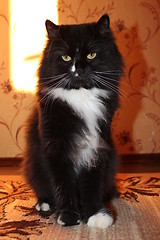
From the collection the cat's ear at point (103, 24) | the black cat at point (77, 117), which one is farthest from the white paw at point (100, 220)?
the cat's ear at point (103, 24)

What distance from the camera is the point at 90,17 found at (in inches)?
87.5

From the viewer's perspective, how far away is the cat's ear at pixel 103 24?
1.13 meters

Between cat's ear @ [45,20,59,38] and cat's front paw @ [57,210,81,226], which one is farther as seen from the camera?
cat's ear @ [45,20,59,38]

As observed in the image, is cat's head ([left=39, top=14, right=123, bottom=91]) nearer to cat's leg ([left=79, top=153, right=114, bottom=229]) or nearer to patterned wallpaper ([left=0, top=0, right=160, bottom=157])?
cat's leg ([left=79, top=153, right=114, bottom=229])

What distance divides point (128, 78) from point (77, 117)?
1.25 meters

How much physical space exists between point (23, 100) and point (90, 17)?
2.68 feet

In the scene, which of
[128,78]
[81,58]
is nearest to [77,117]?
[81,58]

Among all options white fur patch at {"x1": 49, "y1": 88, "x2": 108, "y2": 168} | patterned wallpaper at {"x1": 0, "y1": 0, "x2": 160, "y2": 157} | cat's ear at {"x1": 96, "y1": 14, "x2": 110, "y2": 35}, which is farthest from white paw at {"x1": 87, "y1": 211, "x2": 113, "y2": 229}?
patterned wallpaper at {"x1": 0, "y1": 0, "x2": 160, "y2": 157}

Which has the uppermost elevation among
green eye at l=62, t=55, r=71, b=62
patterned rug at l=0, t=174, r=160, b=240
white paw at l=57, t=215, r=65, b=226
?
green eye at l=62, t=55, r=71, b=62

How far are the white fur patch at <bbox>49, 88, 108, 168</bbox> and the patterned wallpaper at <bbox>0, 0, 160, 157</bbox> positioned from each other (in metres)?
1.08

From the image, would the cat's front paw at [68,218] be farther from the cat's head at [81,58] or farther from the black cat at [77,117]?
the cat's head at [81,58]

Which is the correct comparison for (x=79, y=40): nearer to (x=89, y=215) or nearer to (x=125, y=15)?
(x=89, y=215)

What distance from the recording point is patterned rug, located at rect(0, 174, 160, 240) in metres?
0.98

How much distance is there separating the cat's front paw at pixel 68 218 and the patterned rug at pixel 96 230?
17mm
